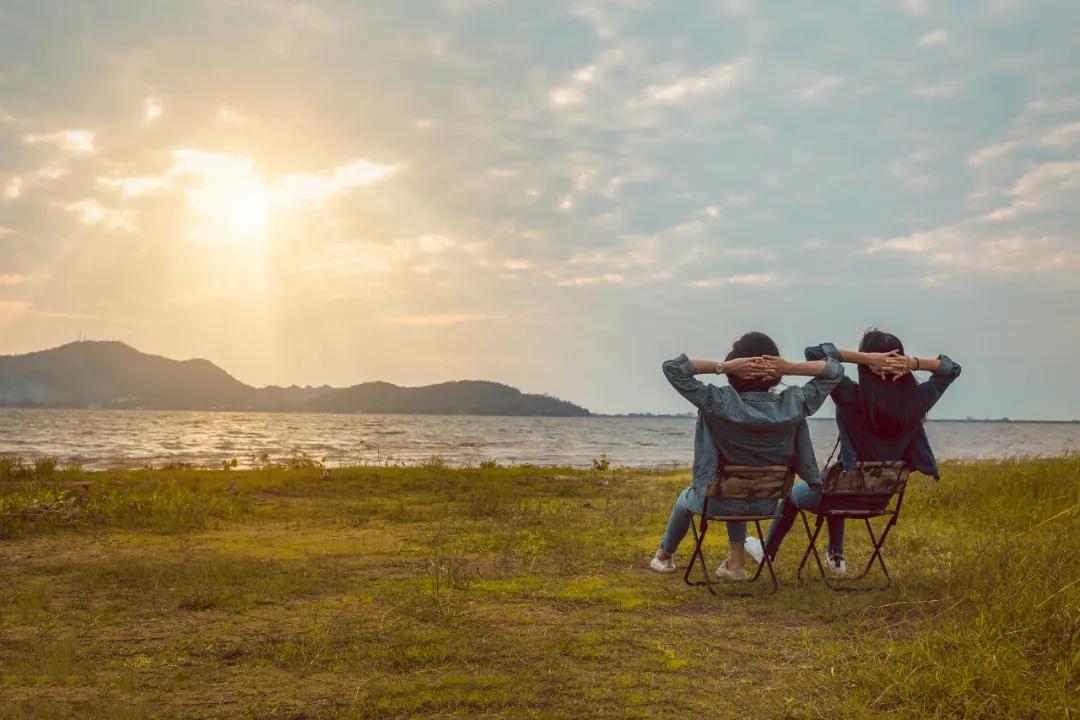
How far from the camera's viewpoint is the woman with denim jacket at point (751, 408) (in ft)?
20.2

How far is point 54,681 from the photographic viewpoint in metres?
4.66

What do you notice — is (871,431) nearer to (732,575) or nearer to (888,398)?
(888,398)

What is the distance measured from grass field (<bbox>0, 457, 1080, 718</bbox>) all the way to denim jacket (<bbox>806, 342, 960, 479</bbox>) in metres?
1.05

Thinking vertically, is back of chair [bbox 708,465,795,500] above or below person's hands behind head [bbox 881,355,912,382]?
below

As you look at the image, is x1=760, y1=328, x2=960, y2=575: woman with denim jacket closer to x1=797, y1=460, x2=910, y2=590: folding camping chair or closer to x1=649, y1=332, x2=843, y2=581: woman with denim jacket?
x1=797, y1=460, x2=910, y2=590: folding camping chair

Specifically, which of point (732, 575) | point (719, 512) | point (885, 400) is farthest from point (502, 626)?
point (885, 400)

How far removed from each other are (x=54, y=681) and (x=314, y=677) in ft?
5.16

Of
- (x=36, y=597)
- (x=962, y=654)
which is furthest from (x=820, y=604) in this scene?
(x=36, y=597)

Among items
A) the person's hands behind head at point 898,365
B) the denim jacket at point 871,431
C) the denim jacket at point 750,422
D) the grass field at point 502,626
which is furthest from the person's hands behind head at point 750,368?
the grass field at point 502,626

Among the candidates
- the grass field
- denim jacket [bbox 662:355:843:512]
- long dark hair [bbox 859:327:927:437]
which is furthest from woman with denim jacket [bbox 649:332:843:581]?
the grass field

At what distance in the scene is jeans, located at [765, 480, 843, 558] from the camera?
266 inches

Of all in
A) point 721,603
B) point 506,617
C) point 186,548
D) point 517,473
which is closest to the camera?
point 506,617

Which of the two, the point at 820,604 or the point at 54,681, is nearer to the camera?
the point at 54,681

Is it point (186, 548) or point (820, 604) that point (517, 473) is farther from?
point (820, 604)
